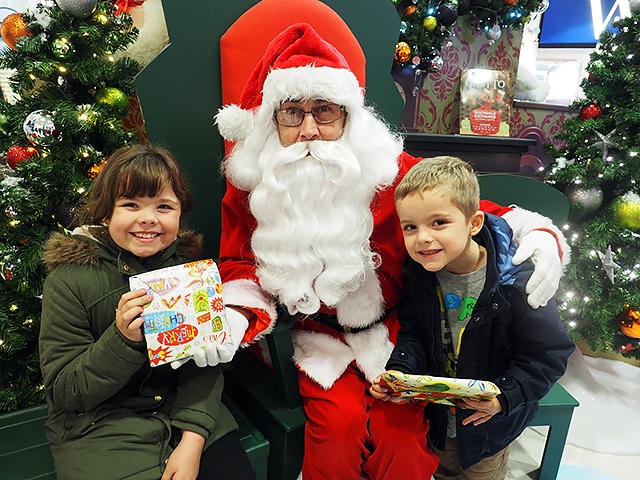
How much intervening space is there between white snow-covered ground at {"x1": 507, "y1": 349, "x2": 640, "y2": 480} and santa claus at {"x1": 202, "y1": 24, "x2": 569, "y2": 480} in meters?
0.94

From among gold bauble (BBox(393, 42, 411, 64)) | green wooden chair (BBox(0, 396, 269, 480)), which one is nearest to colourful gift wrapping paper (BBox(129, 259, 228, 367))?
green wooden chair (BBox(0, 396, 269, 480))

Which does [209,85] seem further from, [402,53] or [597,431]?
[597,431]

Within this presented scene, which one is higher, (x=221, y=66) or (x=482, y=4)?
(x=482, y=4)

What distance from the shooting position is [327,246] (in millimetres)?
1546

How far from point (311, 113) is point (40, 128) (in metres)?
0.92

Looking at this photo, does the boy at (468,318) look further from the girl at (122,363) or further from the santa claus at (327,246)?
the girl at (122,363)

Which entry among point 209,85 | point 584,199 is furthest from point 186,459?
point 584,199

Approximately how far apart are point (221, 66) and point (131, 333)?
128cm

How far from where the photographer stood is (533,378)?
1.30 meters

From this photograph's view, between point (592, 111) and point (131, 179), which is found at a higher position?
point (592, 111)

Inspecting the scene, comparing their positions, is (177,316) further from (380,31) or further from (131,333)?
(380,31)

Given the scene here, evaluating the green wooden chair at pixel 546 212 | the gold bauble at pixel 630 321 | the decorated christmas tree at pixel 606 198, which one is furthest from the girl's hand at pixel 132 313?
the gold bauble at pixel 630 321

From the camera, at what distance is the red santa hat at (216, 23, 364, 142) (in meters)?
1.47

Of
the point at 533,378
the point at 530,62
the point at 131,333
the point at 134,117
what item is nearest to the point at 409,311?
the point at 533,378
